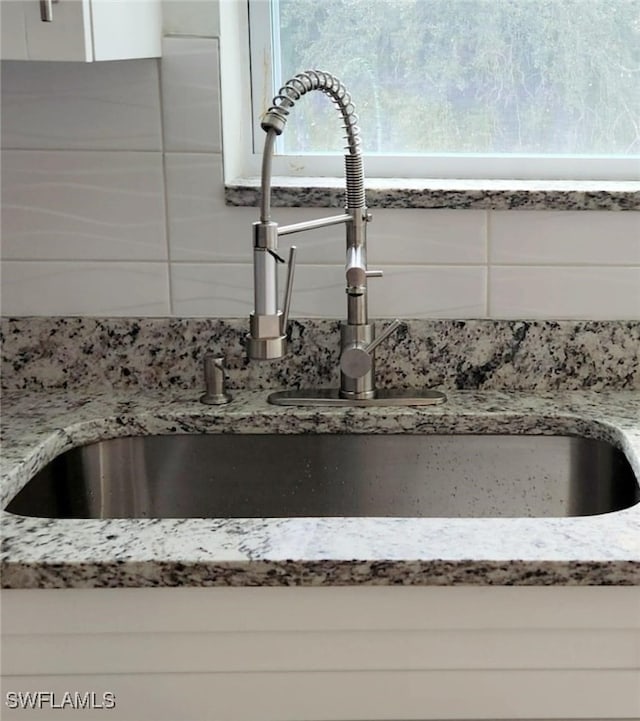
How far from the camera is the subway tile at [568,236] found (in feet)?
4.41

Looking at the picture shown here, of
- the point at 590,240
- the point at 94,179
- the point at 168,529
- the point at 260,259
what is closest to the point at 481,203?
the point at 590,240

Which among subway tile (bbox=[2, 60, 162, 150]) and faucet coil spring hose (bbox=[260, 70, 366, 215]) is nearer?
faucet coil spring hose (bbox=[260, 70, 366, 215])

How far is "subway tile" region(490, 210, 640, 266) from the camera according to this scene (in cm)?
134

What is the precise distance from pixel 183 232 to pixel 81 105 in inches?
8.9

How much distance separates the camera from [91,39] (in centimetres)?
103

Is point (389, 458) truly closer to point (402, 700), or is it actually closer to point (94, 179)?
point (402, 700)

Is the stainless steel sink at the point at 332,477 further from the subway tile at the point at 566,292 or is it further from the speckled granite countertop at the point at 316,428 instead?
the subway tile at the point at 566,292

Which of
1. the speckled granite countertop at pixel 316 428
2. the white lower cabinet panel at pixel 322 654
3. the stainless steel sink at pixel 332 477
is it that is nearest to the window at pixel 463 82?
the speckled granite countertop at pixel 316 428

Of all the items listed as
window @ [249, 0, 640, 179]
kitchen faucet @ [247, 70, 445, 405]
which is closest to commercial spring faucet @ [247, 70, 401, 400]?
kitchen faucet @ [247, 70, 445, 405]

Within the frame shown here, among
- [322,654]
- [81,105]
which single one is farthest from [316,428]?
[81,105]

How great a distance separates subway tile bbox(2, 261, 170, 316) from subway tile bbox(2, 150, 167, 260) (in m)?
0.02

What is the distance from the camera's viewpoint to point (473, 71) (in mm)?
1442

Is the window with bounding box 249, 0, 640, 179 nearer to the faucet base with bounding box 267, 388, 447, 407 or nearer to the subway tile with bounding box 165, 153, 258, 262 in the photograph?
the subway tile with bounding box 165, 153, 258, 262

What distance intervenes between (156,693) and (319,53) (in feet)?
3.20
